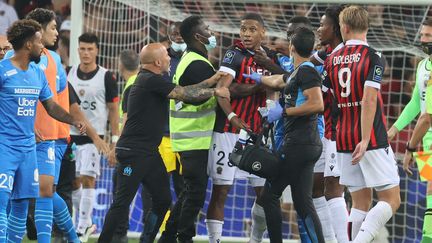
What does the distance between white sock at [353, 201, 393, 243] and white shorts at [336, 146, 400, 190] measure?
22 cm

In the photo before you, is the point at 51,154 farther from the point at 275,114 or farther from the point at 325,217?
the point at 325,217

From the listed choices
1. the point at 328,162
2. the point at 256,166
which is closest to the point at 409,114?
the point at 328,162

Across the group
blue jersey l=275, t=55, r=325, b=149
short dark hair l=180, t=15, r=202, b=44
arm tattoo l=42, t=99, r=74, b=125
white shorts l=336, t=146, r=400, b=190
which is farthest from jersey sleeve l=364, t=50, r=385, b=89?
arm tattoo l=42, t=99, r=74, b=125

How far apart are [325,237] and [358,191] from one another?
871 millimetres

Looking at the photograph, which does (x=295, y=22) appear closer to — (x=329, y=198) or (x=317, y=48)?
(x=317, y=48)

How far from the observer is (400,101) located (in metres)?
15.2

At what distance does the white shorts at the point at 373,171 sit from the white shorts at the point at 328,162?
103 cm

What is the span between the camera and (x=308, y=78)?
31.2 ft

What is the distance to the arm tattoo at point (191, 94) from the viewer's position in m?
10.0

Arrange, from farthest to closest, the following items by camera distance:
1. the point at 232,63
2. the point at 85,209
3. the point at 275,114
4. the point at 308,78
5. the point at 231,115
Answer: the point at 85,209
the point at 232,63
the point at 231,115
the point at 275,114
the point at 308,78

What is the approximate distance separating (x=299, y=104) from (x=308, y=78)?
0.89ft

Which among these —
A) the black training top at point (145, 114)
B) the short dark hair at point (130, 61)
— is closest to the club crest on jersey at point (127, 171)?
the black training top at point (145, 114)

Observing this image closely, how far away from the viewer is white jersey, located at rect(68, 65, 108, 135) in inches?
520

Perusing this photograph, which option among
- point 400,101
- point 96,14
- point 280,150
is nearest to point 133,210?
point 96,14
